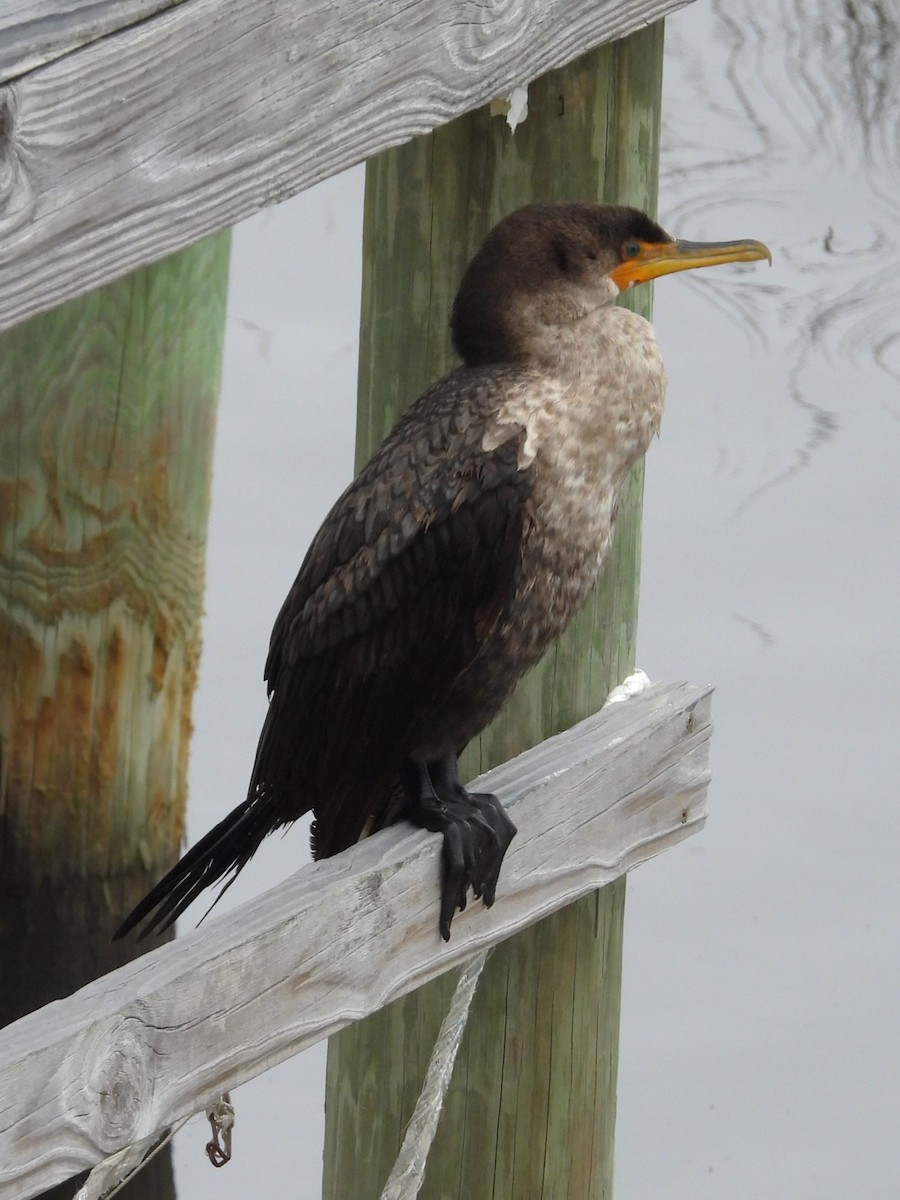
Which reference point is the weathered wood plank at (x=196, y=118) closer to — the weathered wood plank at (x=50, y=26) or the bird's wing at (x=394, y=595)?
the weathered wood plank at (x=50, y=26)

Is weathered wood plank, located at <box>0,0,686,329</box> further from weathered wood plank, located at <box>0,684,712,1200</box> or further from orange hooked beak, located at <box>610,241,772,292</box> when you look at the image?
weathered wood plank, located at <box>0,684,712,1200</box>

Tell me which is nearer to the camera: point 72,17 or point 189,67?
point 72,17

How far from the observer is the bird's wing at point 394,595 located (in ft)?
7.16

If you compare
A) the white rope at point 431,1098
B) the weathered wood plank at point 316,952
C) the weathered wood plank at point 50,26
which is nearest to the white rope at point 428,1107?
the white rope at point 431,1098

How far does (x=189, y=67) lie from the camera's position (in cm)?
146

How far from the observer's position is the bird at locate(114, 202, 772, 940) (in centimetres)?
219

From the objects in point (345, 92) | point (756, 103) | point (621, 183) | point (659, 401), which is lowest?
point (345, 92)

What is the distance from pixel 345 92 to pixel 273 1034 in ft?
3.10

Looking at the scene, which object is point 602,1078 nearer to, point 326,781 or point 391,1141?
point 391,1141

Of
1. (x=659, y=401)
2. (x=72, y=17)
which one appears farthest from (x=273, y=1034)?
(x=72, y=17)

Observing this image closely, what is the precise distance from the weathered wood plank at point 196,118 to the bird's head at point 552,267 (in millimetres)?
333

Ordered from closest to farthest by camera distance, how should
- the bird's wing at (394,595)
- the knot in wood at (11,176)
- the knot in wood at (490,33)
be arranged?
the knot in wood at (11,176) < the knot in wood at (490,33) < the bird's wing at (394,595)

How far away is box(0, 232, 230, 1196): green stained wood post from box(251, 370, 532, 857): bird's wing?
0.42m

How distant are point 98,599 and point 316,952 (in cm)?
80
